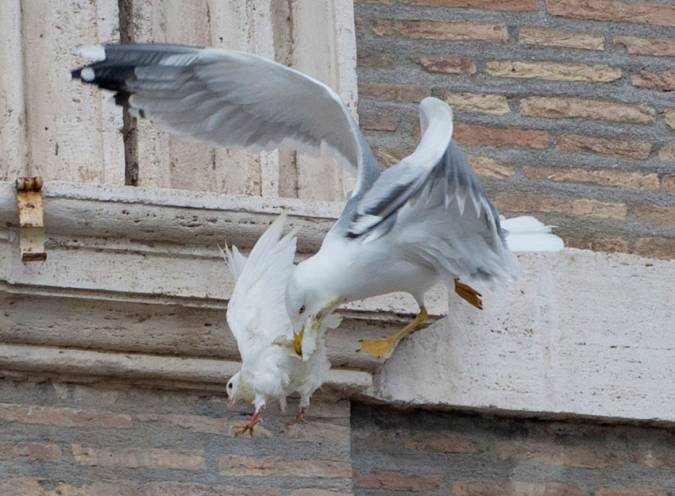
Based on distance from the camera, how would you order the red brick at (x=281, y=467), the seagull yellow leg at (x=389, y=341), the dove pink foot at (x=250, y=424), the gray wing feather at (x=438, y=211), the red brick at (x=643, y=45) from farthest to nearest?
the red brick at (x=643, y=45)
the red brick at (x=281, y=467)
the seagull yellow leg at (x=389, y=341)
the dove pink foot at (x=250, y=424)
the gray wing feather at (x=438, y=211)

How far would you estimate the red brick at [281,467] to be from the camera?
5496 millimetres

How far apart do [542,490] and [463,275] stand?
81 centimetres

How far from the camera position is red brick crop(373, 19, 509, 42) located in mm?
5867

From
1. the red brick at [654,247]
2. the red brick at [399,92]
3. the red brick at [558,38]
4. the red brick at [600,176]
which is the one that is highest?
the red brick at [558,38]

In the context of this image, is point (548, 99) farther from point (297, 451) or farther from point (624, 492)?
point (297, 451)

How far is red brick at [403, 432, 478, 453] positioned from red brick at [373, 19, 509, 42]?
747 millimetres

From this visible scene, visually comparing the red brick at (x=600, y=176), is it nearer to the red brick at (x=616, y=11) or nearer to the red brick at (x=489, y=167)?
the red brick at (x=489, y=167)

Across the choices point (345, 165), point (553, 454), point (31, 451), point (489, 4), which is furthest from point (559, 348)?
point (31, 451)

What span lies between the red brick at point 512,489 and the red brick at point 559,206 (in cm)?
50

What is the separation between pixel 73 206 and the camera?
17.5ft

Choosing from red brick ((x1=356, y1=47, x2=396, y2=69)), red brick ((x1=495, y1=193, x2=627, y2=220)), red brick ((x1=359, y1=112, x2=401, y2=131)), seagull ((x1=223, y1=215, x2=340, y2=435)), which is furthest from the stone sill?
red brick ((x1=356, y1=47, x2=396, y2=69))

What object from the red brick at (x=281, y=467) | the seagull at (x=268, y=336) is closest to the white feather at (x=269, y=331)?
the seagull at (x=268, y=336)

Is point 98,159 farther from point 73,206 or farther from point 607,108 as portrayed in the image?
point 607,108

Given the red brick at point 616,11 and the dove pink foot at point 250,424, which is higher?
the red brick at point 616,11
